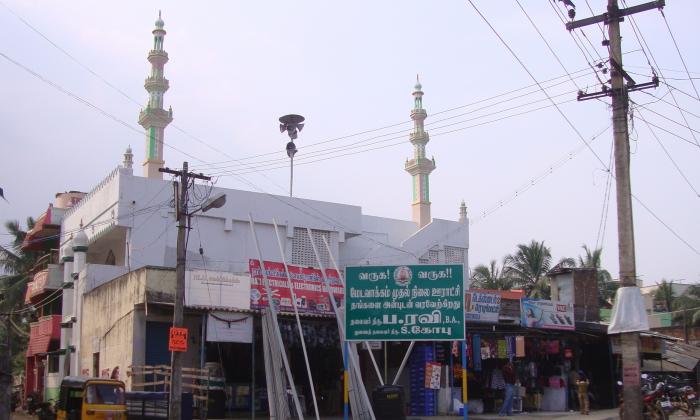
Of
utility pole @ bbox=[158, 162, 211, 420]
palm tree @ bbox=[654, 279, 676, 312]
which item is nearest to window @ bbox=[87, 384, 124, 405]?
utility pole @ bbox=[158, 162, 211, 420]

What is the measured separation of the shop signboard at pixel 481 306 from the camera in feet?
76.8

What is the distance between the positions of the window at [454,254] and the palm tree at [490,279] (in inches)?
466

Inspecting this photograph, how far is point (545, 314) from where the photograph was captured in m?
24.8

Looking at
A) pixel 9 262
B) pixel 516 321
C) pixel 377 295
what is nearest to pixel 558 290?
pixel 516 321

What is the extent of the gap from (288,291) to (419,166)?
85.2 feet

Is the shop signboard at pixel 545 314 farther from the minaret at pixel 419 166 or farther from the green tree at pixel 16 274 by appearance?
the green tree at pixel 16 274

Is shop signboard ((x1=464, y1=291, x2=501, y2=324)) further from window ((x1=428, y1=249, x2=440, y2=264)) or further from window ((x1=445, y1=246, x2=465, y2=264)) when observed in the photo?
window ((x1=445, y1=246, x2=465, y2=264))

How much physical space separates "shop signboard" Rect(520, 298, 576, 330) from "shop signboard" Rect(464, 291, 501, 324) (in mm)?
860

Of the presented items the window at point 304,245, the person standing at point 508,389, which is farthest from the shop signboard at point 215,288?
the window at point 304,245

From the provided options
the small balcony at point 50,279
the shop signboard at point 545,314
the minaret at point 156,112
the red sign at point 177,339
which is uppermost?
the minaret at point 156,112

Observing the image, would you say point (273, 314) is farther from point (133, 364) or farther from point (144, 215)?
point (144, 215)

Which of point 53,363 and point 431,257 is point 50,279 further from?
point 431,257

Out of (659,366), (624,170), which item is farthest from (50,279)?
(624,170)

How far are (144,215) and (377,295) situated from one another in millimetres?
15346
